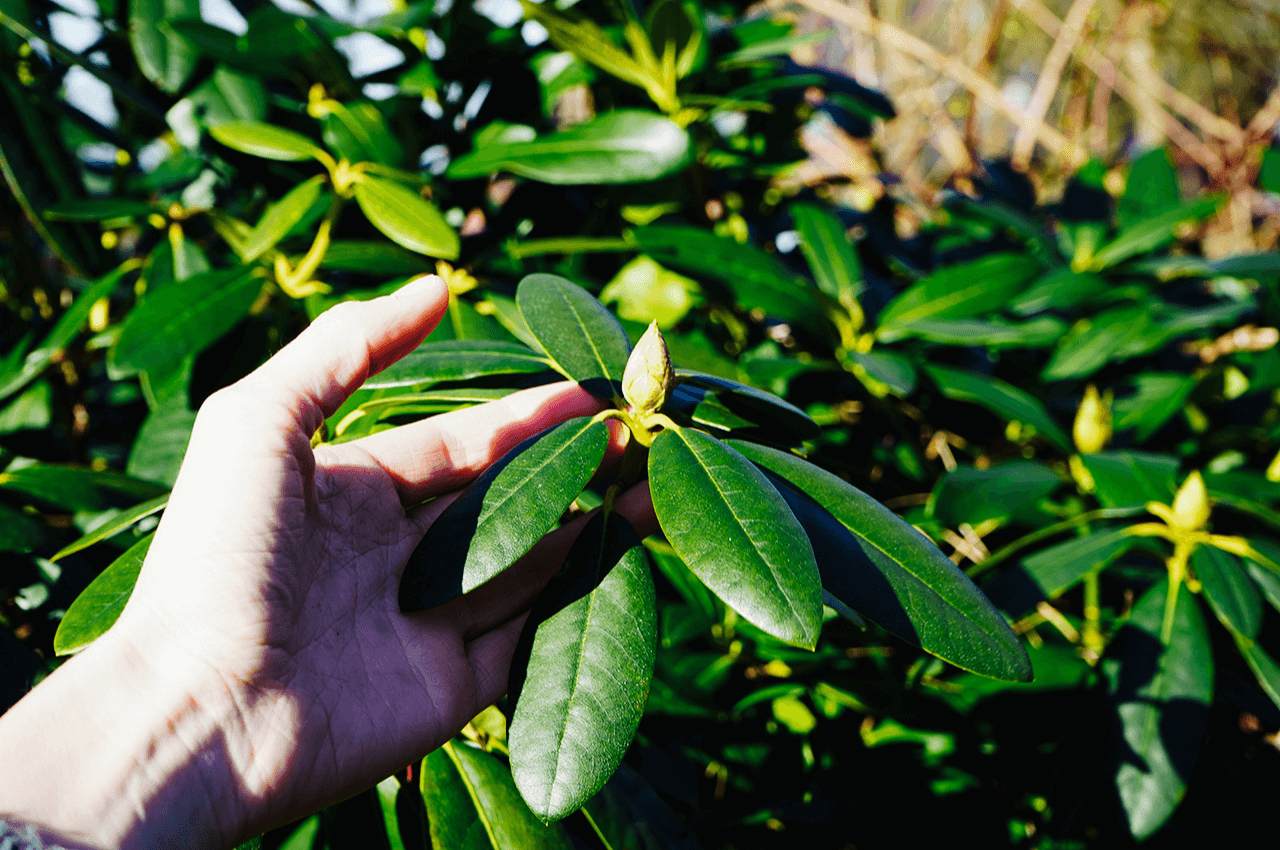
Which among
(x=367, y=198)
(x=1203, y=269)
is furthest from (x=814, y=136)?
(x=367, y=198)

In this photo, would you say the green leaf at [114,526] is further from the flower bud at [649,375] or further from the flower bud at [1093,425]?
the flower bud at [1093,425]

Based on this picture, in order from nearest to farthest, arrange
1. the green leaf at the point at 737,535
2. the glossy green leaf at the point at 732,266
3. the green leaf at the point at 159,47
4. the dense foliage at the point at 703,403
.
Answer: the green leaf at the point at 737,535
the dense foliage at the point at 703,403
the glossy green leaf at the point at 732,266
the green leaf at the point at 159,47

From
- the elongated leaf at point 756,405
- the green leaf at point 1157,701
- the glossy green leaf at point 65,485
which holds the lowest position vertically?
the green leaf at point 1157,701

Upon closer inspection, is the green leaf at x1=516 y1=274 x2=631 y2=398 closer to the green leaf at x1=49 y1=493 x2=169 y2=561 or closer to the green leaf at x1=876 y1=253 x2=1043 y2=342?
the green leaf at x1=49 y1=493 x2=169 y2=561

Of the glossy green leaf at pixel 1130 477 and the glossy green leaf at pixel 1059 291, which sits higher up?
the glossy green leaf at pixel 1059 291

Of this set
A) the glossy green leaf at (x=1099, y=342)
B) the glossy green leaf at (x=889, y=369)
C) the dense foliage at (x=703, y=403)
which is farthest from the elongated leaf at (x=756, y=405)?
the glossy green leaf at (x=1099, y=342)

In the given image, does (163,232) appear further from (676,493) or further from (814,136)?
(814,136)

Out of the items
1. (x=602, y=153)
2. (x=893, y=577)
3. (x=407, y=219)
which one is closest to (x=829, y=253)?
(x=602, y=153)

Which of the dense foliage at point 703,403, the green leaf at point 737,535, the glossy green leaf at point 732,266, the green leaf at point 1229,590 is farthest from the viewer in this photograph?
the glossy green leaf at point 732,266
